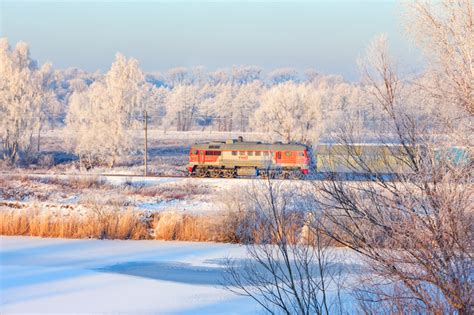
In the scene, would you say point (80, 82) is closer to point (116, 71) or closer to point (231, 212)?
point (116, 71)

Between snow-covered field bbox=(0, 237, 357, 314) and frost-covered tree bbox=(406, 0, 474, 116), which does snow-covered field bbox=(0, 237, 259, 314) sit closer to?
snow-covered field bbox=(0, 237, 357, 314)

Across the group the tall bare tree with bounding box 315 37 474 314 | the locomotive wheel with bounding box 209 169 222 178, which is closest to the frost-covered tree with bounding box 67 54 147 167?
the locomotive wheel with bounding box 209 169 222 178

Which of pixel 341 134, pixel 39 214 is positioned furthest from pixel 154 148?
pixel 341 134

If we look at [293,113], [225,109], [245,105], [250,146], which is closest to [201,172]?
[250,146]

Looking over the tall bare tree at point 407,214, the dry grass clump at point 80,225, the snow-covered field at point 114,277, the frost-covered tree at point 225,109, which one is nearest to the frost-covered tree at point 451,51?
the tall bare tree at point 407,214

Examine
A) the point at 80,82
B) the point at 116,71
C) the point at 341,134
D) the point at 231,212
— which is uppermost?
the point at 80,82

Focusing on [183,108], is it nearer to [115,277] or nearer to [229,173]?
[229,173]

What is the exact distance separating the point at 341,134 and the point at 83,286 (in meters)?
6.78

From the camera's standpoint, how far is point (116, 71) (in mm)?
45906

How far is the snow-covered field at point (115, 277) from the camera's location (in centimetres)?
1095

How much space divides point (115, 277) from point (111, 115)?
3274cm

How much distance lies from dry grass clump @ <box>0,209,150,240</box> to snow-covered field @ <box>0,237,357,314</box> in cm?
58

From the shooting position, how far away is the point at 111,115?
4488 centimetres

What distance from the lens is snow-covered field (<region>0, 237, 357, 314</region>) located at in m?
11.0
